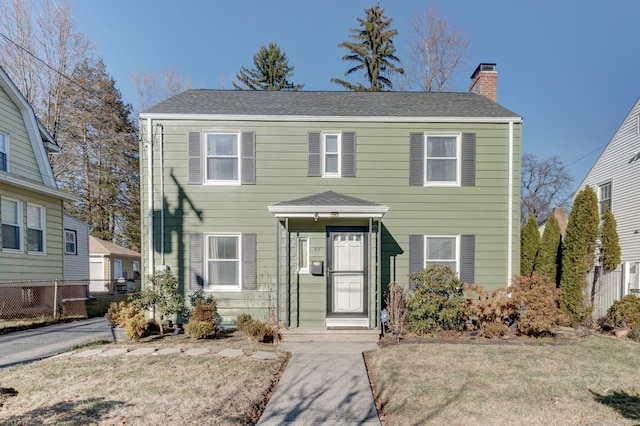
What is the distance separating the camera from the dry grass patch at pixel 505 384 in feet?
12.8

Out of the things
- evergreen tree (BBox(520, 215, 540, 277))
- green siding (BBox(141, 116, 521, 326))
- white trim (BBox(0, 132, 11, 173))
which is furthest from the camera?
evergreen tree (BBox(520, 215, 540, 277))

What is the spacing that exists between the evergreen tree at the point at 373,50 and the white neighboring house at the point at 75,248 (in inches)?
667

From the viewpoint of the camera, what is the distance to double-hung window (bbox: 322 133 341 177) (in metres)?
9.01

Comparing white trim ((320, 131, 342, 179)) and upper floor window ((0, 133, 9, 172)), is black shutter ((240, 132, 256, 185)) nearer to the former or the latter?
white trim ((320, 131, 342, 179))

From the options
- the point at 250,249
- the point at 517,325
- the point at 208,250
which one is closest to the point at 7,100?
the point at 208,250

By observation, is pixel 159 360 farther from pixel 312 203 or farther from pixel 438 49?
pixel 438 49

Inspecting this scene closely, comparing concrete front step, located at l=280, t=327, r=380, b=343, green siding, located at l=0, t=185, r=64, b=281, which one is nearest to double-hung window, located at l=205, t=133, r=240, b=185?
concrete front step, located at l=280, t=327, r=380, b=343

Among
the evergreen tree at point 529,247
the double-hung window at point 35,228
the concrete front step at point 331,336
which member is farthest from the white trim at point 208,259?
the evergreen tree at point 529,247

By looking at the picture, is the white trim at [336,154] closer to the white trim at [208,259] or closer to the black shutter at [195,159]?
the white trim at [208,259]

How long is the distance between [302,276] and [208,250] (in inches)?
96.8

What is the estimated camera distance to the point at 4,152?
1066 cm

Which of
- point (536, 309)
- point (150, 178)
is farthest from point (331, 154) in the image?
point (536, 309)

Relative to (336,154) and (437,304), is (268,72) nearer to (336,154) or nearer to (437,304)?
(336,154)

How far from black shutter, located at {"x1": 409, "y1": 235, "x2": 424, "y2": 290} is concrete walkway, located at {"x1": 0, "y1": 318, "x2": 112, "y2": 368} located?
24.0 feet
